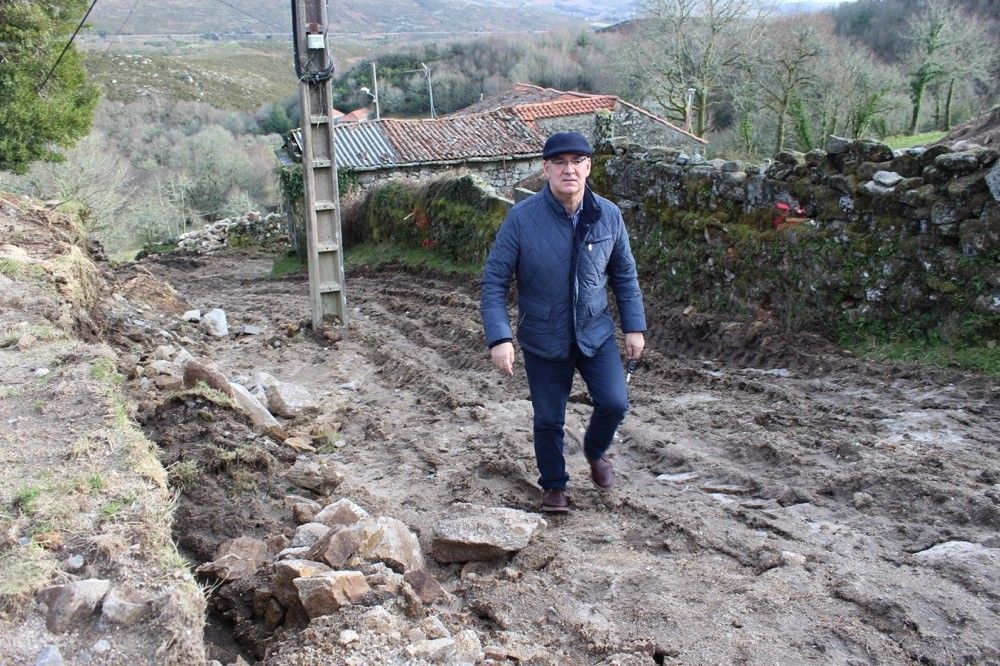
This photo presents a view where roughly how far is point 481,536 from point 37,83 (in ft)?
64.0

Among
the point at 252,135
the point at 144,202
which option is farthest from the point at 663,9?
the point at 252,135

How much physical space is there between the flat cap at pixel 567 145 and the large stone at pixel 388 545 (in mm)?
1886

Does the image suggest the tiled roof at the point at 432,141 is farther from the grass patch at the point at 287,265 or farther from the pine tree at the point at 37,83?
the pine tree at the point at 37,83

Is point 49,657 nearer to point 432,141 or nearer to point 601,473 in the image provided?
point 601,473

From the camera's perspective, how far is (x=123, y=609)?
105 inches

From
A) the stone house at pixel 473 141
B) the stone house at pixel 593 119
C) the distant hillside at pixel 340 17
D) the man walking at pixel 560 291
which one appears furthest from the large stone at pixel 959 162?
the distant hillside at pixel 340 17

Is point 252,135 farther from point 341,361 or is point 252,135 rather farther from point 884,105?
point 341,361

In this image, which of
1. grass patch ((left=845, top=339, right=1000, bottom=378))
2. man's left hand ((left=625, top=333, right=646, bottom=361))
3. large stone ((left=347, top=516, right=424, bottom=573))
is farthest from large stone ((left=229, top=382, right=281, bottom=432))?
grass patch ((left=845, top=339, right=1000, bottom=378))

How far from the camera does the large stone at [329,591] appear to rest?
304cm

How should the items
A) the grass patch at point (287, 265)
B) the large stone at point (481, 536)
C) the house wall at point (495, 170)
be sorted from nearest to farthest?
the large stone at point (481, 536)
the grass patch at point (287, 265)
the house wall at point (495, 170)

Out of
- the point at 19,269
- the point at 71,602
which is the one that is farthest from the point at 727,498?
the point at 19,269

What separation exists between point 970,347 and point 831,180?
6.28 feet

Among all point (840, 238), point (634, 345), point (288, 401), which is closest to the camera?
point (634, 345)

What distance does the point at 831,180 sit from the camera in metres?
7.28
